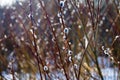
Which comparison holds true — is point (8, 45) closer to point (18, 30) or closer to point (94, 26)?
point (18, 30)

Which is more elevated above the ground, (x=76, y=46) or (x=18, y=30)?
(x=18, y=30)

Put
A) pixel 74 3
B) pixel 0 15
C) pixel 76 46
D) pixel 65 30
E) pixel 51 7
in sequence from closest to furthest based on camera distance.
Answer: pixel 65 30, pixel 74 3, pixel 76 46, pixel 51 7, pixel 0 15

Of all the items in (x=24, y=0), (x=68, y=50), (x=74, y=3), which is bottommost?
(x=68, y=50)

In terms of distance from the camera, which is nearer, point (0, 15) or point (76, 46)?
point (76, 46)

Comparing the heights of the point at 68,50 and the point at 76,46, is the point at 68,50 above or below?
below

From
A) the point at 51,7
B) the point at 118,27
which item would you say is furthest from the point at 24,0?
the point at 118,27

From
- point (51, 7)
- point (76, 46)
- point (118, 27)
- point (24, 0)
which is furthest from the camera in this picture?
point (51, 7)

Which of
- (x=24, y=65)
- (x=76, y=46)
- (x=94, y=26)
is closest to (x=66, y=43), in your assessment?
(x=94, y=26)

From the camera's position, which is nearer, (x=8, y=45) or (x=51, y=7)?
(x=51, y=7)

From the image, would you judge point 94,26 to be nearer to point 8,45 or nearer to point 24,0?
point 24,0
